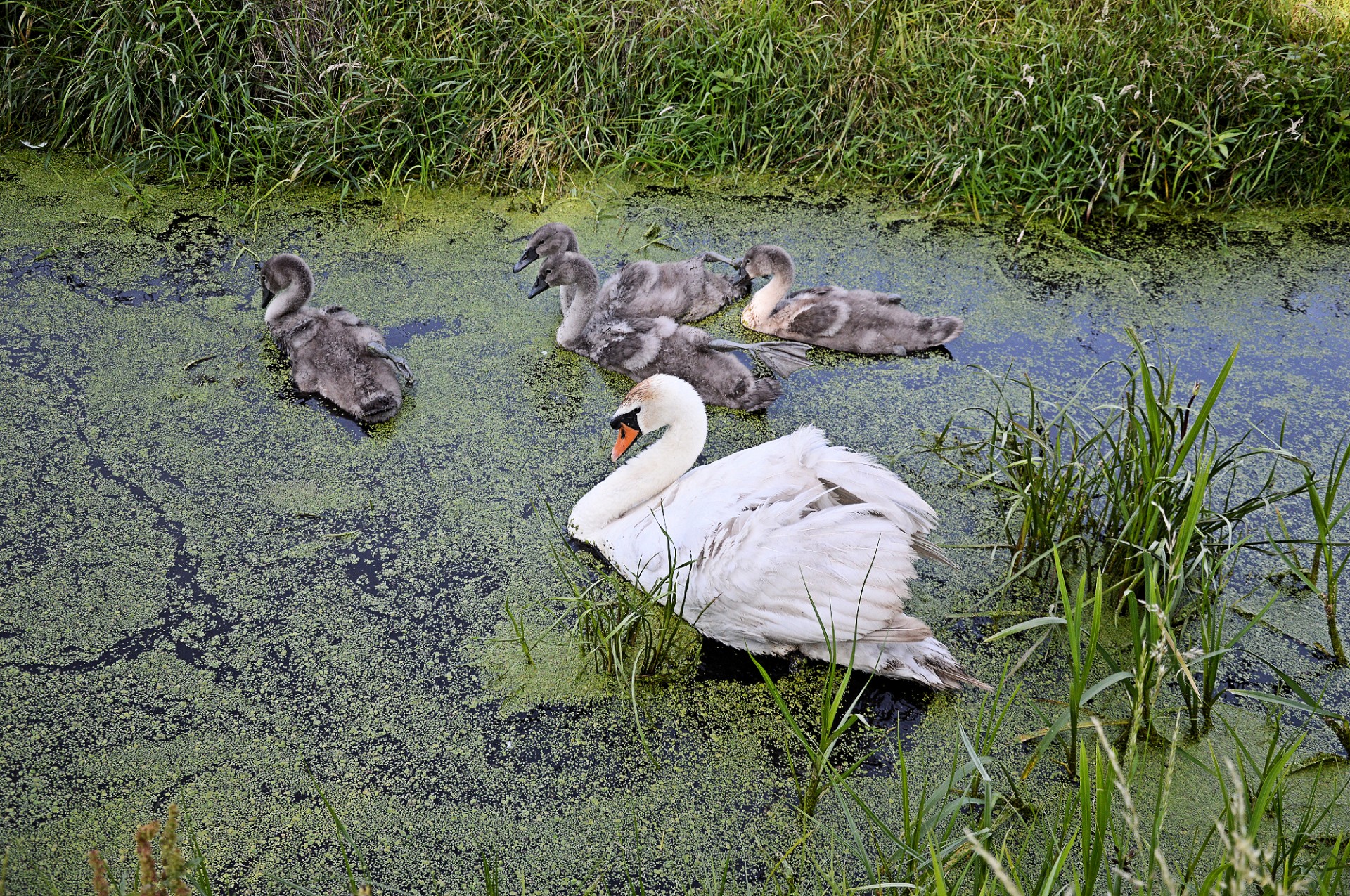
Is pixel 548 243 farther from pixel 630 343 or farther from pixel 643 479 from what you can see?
pixel 643 479

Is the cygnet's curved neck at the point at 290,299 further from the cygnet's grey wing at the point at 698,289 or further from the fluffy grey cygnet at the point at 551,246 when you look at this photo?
the cygnet's grey wing at the point at 698,289

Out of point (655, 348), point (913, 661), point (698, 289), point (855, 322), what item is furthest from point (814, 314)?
point (913, 661)

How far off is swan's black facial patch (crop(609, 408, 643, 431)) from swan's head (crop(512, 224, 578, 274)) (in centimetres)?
106

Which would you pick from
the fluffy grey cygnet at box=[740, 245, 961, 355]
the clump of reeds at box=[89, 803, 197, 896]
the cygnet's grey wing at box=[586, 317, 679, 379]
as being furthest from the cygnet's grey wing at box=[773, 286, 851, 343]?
the clump of reeds at box=[89, 803, 197, 896]

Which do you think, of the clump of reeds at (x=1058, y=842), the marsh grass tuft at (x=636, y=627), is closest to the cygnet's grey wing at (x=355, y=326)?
the marsh grass tuft at (x=636, y=627)

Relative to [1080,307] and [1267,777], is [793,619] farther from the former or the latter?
[1080,307]

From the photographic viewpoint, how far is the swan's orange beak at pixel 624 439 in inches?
126

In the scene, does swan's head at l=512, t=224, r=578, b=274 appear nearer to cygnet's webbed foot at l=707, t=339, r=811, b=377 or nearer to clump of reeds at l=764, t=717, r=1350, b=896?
cygnet's webbed foot at l=707, t=339, r=811, b=377

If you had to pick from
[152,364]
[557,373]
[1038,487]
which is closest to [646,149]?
[557,373]

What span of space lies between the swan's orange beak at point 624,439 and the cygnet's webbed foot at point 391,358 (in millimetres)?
867

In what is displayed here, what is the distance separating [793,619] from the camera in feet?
8.48

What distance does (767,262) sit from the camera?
4.05 metres

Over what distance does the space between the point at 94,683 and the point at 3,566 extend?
60 cm

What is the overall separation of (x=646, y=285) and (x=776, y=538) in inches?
64.1
